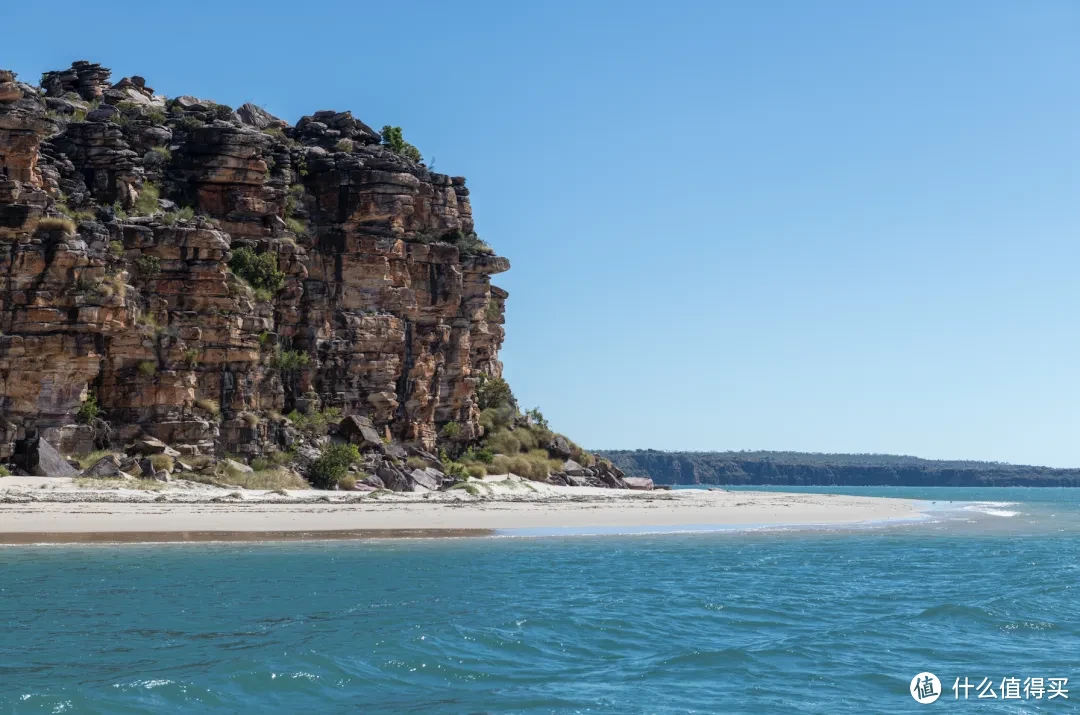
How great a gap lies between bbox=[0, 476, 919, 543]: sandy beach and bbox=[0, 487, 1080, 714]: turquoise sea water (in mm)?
2207

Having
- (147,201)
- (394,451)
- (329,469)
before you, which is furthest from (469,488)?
(147,201)

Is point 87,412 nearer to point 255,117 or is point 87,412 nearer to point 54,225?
point 54,225

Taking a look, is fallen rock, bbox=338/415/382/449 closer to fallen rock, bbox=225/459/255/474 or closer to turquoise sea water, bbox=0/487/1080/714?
fallen rock, bbox=225/459/255/474

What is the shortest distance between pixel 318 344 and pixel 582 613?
30134 mm

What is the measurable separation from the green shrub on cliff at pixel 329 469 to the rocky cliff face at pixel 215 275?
2.42 m

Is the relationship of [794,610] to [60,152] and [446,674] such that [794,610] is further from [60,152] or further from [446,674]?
[60,152]

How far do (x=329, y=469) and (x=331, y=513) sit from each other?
8480mm

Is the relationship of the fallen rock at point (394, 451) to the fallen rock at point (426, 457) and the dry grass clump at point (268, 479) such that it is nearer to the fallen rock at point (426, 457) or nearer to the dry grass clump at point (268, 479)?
the fallen rock at point (426, 457)

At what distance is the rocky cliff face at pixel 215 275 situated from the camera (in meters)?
38.6

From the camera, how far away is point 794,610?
20.6 meters

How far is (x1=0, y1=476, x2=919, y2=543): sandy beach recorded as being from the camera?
28047mm

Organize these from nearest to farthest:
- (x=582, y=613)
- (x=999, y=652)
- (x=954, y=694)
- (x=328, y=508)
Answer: (x=954, y=694) → (x=999, y=652) → (x=582, y=613) → (x=328, y=508)

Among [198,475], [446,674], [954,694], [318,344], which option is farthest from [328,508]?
[954,694]

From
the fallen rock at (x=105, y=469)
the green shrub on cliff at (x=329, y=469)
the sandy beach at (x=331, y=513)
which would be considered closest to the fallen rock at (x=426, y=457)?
the sandy beach at (x=331, y=513)
